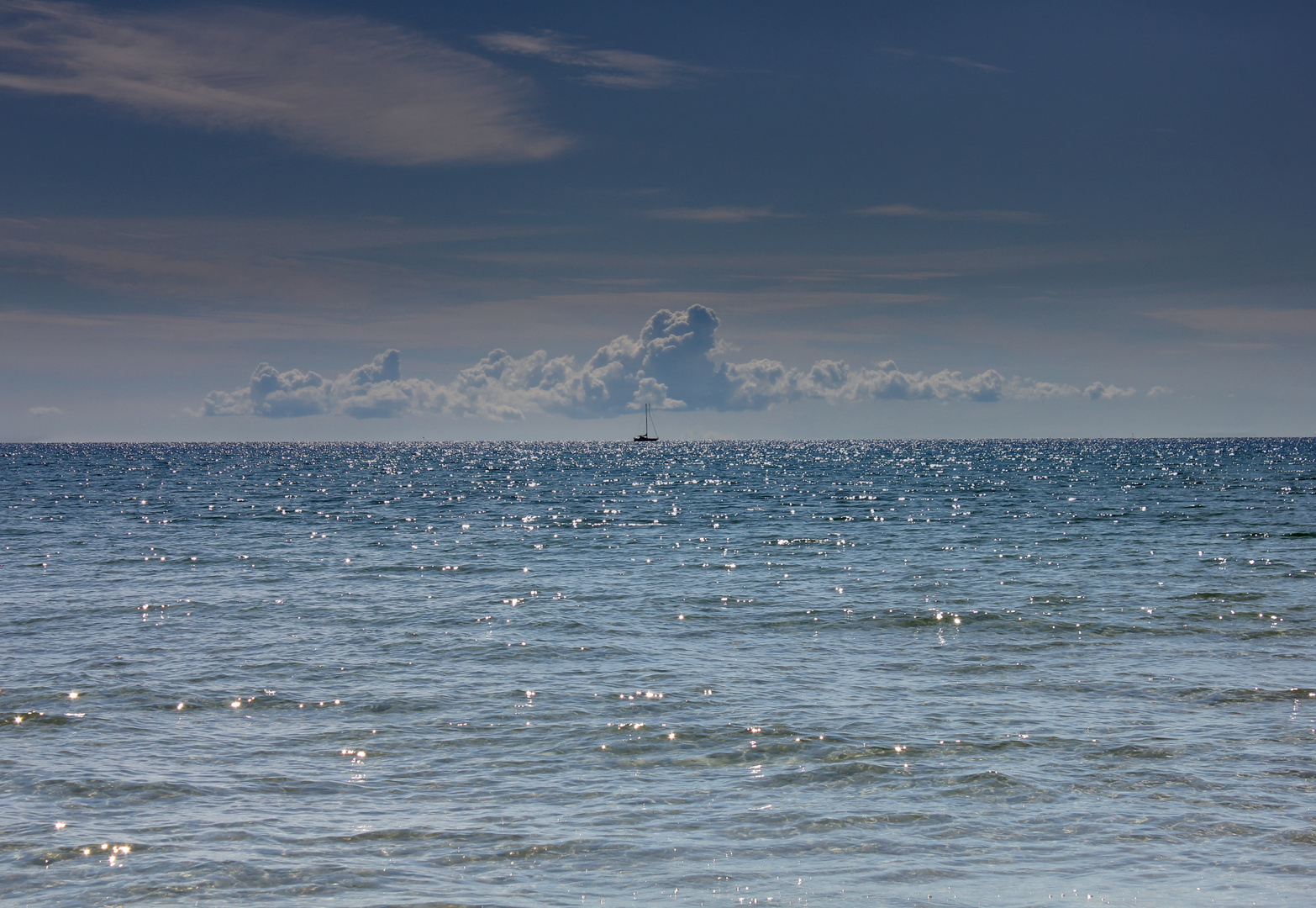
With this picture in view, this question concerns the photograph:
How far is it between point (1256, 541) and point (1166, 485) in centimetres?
4986

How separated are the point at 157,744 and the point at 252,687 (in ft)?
10.9

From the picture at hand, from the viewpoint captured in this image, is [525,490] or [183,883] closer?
[183,883]

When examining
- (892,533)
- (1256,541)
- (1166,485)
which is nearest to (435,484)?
(892,533)

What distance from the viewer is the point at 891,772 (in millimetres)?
12758

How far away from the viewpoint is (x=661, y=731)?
48.3ft

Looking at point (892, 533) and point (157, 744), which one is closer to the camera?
point (157, 744)

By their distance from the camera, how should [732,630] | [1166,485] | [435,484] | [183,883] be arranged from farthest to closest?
[435,484], [1166,485], [732,630], [183,883]

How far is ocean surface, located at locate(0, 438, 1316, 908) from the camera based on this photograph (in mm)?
9977

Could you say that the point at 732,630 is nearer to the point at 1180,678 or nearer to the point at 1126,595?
the point at 1180,678

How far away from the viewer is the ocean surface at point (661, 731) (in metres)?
9.98

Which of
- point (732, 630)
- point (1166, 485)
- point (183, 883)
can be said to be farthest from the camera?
point (1166, 485)

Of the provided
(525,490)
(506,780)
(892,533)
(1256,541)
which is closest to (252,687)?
(506,780)

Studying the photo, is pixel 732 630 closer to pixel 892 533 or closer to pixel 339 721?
pixel 339 721

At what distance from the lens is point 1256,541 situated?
40.8m
